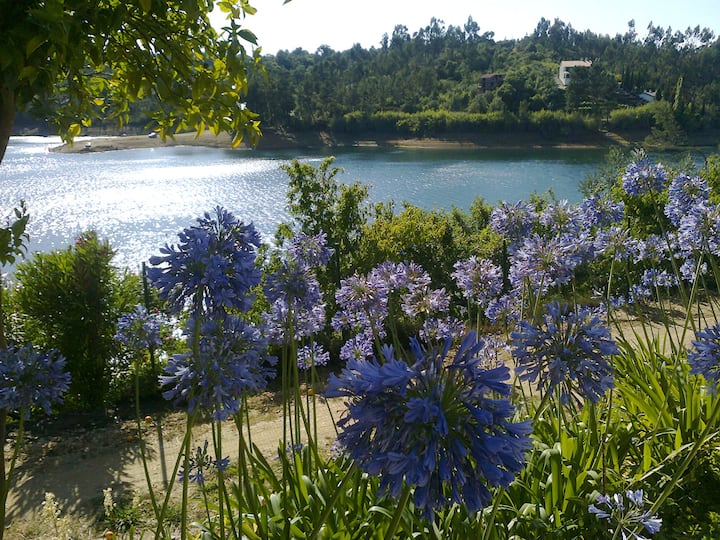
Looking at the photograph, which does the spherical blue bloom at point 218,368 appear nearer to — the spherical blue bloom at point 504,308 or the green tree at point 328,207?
the spherical blue bloom at point 504,308

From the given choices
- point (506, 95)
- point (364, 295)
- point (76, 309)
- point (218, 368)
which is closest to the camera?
point (218, 368)

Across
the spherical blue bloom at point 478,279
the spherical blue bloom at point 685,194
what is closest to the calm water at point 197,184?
the spherical blue bloom at point 685,194

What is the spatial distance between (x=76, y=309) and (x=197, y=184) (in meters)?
30.5

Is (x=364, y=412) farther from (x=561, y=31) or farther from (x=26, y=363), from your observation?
(x=561, y=31)

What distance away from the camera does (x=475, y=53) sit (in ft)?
423

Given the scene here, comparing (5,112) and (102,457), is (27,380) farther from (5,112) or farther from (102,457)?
(102,457)

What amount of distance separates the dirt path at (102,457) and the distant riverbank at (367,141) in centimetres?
5276

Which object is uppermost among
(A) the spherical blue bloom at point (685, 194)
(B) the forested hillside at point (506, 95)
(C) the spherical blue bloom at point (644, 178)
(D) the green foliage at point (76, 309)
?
(B) the forested hillside at point (506, 95)

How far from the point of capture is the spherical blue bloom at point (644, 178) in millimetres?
4891

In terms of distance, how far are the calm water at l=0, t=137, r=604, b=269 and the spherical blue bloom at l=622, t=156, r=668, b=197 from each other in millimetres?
14809

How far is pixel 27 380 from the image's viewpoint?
2406 millimetres

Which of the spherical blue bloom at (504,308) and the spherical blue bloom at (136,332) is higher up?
the spherical blue bloom at (136,332)

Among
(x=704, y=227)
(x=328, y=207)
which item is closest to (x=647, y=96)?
(x=328, y=207)

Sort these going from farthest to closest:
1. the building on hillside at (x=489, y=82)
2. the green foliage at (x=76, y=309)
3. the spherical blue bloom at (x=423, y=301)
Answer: the building on hillside at (x=489, y=82), the green foliage at (x=76, y=309), the spherical blue bloom at (x=423, y=301)
